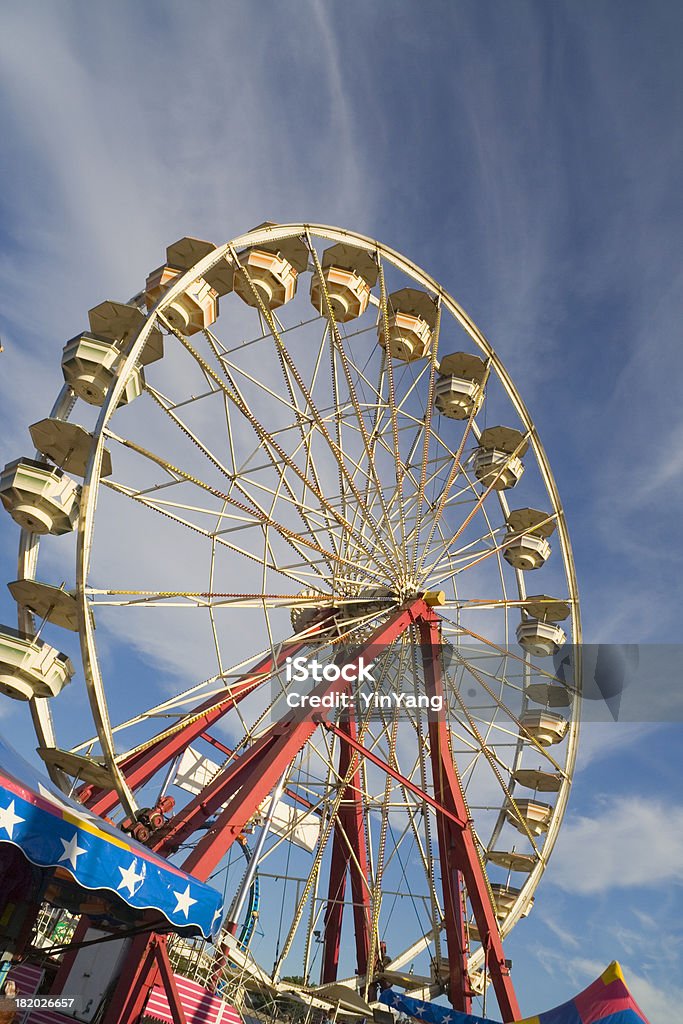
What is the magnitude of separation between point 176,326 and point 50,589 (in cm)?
409

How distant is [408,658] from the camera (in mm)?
14695

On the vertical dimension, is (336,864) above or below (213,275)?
below

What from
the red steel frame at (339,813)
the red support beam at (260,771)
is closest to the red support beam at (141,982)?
the red steel frame at (339,813)

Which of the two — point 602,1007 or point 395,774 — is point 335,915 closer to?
point 395,774

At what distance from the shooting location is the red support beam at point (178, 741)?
11312 millimetres

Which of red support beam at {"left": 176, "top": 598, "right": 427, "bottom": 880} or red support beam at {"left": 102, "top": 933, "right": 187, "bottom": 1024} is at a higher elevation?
red support beam at {"left": 176, "top": 598, "right": 427, "bottom": 880}

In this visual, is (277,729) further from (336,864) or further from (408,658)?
(336,864)

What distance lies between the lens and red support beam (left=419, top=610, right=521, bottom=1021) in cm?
1218

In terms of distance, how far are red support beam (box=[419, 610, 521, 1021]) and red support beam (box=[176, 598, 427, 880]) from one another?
169 centimetres

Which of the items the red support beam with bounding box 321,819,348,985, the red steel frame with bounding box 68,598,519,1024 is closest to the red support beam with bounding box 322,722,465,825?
the red steel frame with bounding box 68,598,519,1024

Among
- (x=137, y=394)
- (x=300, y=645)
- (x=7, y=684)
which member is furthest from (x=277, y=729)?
(x=137, y=394)

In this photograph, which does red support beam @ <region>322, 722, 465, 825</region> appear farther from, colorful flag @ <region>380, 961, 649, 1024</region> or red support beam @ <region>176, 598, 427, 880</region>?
colorful flag @ <region>380, 961, 649, 1024</region>

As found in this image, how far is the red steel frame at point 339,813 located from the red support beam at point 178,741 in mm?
19

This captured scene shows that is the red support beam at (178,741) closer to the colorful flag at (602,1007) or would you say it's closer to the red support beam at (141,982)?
the red support beam at (141,982)
